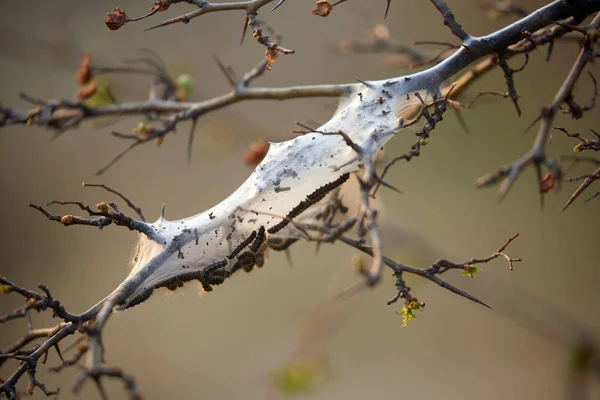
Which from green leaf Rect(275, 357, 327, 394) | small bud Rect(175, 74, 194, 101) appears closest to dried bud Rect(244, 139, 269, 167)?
small bud Rect(175, 74, 194, 101)

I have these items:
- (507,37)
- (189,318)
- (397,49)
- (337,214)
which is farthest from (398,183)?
(507,37)

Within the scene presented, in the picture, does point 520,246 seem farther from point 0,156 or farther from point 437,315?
point 0,156

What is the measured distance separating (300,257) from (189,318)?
4.91ft

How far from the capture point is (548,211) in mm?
6234

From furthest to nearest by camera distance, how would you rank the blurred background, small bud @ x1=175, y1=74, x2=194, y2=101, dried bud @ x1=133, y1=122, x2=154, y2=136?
the blurred background < small bud @ x1=175, y1=74, x2=194, y2=101 < dried bud @ x1=133, y1=122, x2=154, y2=136

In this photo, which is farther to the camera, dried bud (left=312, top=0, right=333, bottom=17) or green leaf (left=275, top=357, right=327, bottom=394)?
green leaf (left=275, top=357, right=327, bottom=394)

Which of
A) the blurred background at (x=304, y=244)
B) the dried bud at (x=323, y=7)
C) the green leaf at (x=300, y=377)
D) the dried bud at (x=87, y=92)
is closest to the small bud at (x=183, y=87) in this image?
the dried bud at (x=87, y=92)

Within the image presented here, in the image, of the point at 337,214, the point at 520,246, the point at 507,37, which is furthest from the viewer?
the point at 520,246

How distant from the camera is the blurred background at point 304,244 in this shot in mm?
6012

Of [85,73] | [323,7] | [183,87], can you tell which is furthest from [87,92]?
[323,7]

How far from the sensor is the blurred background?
601 centimetres

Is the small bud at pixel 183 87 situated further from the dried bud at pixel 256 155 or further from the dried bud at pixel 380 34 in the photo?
the dried bud at pixel 380 34

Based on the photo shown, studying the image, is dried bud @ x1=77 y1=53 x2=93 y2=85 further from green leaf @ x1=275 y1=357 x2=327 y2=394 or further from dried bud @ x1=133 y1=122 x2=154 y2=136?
green leaf @ x1=275 y1=357 x2=327 y2=394

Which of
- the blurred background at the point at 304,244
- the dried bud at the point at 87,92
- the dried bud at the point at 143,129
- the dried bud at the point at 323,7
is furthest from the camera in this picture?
the blurred background at the point at 304,244
